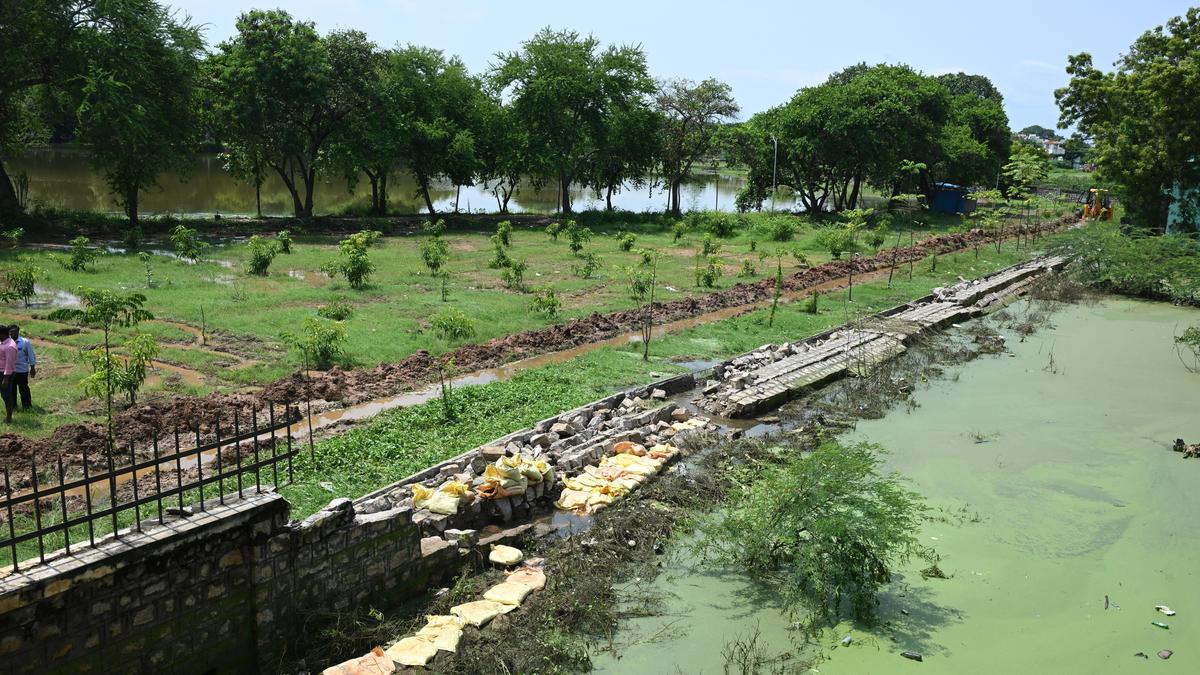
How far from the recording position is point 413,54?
129ft

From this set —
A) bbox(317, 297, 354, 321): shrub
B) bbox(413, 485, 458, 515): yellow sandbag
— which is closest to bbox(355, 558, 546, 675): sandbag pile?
bbox(413, 485, 458, 515): yellow sandbag

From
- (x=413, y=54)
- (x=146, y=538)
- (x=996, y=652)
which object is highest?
(x=413, y=54)

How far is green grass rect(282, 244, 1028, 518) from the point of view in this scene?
35.8 ft

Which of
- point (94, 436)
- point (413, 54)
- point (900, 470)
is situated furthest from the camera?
point (413, 54)

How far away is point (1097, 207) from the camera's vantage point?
42.2 meters

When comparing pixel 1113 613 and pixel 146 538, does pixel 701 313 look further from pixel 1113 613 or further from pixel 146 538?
pixel 146 538

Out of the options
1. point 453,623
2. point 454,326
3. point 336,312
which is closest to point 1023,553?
point 453,623

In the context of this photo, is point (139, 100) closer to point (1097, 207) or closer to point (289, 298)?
point (289, 298)

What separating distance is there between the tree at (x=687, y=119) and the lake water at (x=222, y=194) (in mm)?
3020

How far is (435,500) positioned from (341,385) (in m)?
5.55

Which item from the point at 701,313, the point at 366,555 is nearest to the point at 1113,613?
the point at 366,555

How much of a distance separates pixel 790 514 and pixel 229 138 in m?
32.4

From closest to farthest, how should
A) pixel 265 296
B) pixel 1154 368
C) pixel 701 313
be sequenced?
pixel 1154 368
pixel 265 296
pixel 701 313

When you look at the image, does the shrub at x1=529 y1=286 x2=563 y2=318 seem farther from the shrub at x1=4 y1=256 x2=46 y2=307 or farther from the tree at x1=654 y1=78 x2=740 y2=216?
the tree at x1=654 y1=78 x2=740 y2=216
